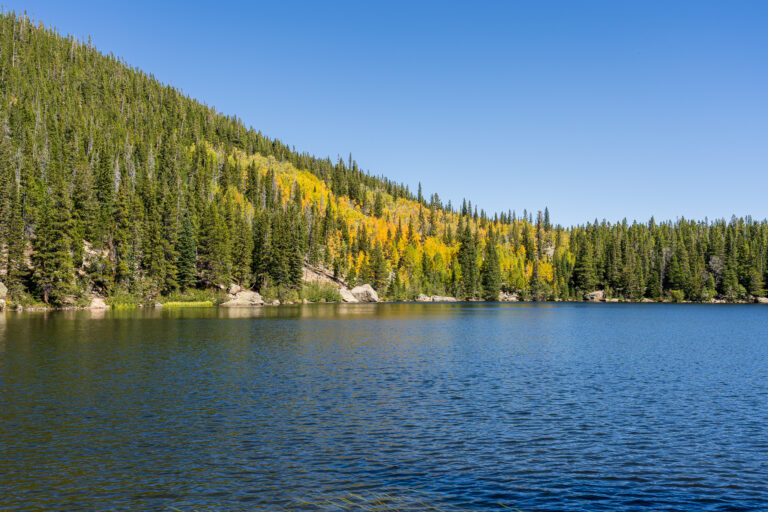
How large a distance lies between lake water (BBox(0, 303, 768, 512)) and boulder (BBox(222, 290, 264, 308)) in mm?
81792

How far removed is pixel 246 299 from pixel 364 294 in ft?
153

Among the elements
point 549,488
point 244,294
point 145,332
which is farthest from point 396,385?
Answer: point 244,294

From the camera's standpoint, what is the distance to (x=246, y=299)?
12456 centimetres

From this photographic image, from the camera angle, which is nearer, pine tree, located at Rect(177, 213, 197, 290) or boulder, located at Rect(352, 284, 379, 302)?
pine tree, located at Rect(177, 213, 197, 290)

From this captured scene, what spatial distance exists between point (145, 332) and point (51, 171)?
7765 cm

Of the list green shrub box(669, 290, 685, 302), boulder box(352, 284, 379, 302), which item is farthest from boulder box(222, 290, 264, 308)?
green shrub box(669, 290, 685, 302)

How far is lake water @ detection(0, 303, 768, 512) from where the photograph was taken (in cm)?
1342

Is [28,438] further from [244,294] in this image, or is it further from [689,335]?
[244,294]

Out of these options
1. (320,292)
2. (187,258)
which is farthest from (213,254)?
(320,292)

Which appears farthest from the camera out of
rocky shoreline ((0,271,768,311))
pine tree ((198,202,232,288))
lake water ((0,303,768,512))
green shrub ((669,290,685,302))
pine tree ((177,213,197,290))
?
green shrub ((669,290,685,302))

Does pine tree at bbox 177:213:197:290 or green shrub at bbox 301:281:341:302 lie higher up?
pine tree at bbox 177:213:197:290

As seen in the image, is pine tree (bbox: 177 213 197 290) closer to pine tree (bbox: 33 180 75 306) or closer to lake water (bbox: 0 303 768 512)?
pine tree (bbox: 33 180 75 306)

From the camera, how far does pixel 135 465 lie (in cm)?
1519

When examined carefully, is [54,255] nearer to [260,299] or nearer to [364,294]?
[260,299]
